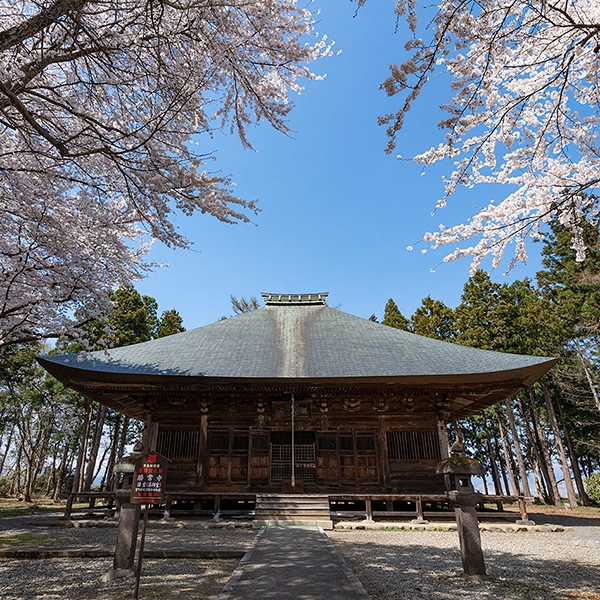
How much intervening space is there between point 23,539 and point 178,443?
461cm

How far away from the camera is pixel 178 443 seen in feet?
40.8

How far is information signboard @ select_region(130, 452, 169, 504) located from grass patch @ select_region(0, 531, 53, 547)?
4.92 meters

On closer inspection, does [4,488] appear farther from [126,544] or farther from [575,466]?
[575,466]

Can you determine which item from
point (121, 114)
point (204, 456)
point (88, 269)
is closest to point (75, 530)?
point (204, 456)

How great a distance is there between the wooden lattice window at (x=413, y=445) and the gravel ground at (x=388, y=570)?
3.49 metres

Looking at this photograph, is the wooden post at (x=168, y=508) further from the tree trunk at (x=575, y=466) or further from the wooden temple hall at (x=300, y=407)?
the tree trunk at (x=575, y=466)

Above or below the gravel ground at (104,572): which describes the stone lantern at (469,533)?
above

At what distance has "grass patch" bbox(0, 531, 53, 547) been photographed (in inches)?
303

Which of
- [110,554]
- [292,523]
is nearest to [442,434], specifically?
[292,523]

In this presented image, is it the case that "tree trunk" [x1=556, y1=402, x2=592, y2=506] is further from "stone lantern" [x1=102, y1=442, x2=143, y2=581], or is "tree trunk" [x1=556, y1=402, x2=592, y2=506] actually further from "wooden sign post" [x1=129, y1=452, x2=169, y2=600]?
"wooden sign post" [x1=129, y1=452, x2=169, y2=600]

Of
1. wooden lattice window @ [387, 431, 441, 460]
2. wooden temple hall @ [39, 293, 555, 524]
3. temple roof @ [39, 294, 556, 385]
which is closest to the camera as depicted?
temple roof @ [39, 294, 556, 385]

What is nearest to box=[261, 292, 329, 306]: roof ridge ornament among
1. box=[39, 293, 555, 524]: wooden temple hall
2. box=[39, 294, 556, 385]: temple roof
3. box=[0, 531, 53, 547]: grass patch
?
box=[39, 294, 556, 385]: temple roof

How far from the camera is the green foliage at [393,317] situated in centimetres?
2809

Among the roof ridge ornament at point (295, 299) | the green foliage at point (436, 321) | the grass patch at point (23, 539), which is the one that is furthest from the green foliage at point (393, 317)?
the grass patch at point (23, 539)
